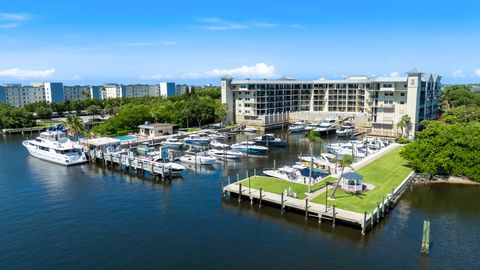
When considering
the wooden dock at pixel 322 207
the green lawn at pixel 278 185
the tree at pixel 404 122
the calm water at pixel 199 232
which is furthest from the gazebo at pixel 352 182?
the tree at pixel 404 122

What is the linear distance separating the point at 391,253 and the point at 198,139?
205 feet

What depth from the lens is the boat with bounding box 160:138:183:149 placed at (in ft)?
287

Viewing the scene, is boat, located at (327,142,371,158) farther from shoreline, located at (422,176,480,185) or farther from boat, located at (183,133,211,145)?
boat, located at (183,133,211,145)

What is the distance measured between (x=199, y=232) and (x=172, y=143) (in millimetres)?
51454

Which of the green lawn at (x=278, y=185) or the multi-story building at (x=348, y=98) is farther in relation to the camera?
the multi-story building at (x=348, y=98)

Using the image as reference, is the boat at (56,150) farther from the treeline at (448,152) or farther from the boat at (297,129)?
the boat at (297,129)

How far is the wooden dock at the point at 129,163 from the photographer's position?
2381 inches

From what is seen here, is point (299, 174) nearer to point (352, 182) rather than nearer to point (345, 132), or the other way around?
point (352, 182)

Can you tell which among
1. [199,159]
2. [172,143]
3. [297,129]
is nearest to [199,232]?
[199,159]

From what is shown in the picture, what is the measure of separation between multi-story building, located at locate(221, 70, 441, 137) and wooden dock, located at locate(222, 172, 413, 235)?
52.4 meters

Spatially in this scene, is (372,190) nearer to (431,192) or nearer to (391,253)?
(431,192)

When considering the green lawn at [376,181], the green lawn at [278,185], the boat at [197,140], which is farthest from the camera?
the boat at [197,140]

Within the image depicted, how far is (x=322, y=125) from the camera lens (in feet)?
358

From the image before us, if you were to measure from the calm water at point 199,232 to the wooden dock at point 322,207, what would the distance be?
893mm
